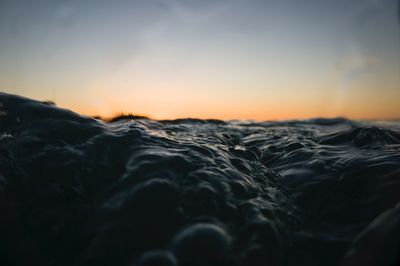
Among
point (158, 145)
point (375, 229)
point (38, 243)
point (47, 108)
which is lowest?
point (38, 243)

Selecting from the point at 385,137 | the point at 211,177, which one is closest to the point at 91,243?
the point at 211,177

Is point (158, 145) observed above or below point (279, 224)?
above

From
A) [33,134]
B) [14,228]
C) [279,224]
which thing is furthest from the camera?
[33,134]

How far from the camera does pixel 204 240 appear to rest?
263cm

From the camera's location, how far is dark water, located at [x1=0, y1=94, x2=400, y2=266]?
260 centimetres

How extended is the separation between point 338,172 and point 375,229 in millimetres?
1675

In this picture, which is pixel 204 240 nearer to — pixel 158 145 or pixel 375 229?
pixel 375 229

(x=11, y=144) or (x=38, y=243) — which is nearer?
(x=38, y=243)

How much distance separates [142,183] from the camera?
3355 mm

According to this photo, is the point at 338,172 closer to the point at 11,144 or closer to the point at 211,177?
the point at 211,177

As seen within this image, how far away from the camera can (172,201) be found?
3131 mm

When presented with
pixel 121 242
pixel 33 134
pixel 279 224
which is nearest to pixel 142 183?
pixel 121 242

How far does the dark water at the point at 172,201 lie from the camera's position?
8.53ft

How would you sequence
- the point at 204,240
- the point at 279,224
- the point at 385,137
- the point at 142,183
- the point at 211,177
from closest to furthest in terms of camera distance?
the point at 204,240 < the point at 279,224 < the point at 142,183 < the point at 211,177 < the point at 385,137
